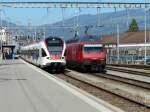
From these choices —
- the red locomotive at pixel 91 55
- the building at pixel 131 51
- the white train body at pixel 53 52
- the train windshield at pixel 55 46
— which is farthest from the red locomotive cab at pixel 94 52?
the building at pixel 131 51

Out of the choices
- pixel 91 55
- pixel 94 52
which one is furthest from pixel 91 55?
pixel 94 52

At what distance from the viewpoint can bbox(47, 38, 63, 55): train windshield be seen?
42.0 meters

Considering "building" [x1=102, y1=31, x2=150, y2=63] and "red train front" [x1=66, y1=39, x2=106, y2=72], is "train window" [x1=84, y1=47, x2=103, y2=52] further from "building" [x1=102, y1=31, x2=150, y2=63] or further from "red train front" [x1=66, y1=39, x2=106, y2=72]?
"building" [x1=102, y1=31, x2=150, y2=63]

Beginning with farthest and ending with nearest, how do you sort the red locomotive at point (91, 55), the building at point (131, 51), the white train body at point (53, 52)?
1. the building at point (131, 51)
2. the red locomotive at point (91, 55)
3. the white train body at point (53, 52)

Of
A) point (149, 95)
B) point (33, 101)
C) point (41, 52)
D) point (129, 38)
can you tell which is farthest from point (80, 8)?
point (129, 38)

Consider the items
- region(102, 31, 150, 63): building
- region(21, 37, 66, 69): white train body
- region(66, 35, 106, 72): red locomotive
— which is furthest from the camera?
region(102, 31, 150, 63): building

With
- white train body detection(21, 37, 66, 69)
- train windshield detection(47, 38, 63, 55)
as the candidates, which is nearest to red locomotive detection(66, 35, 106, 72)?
white train body detection(21, 37, 66, 69)

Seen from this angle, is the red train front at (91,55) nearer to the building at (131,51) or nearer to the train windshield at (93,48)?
the train windshield at (93,48)

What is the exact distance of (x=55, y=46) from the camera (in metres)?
42.2

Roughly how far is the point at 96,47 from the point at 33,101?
83.9 feet

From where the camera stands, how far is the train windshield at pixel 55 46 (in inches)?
1655

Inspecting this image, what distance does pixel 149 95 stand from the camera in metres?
22.3

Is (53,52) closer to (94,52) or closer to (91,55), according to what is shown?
(91,55)

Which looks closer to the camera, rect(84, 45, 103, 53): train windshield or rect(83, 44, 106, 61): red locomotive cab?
rect(83, 44, 106, 61): red locomotive cab
